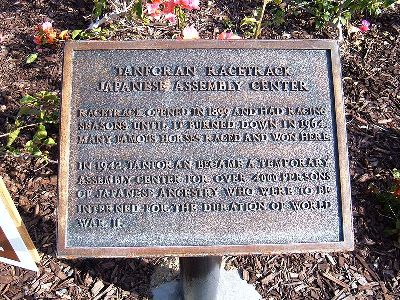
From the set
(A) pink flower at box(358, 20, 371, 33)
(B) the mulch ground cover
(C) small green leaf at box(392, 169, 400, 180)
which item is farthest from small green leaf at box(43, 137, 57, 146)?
(A) pink flower at box(358, 20, 371, 33)

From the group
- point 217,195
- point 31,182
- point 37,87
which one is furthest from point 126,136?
point 37,87

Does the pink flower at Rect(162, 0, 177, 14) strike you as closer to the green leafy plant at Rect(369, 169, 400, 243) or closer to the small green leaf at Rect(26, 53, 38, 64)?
the small green leaf at Rect(26, 53, 38, 64)

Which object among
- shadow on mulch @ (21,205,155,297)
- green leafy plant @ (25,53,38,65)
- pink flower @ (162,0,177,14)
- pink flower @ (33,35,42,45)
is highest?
pink flower @ (33,35,42,45)

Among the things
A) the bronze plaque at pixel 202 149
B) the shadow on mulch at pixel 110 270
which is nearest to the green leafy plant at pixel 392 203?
the bronze plaque at pixel 202 149

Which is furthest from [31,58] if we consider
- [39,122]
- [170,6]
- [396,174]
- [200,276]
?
[396,174]

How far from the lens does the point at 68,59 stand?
2387mm

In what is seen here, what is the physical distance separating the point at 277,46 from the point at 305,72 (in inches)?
7.2

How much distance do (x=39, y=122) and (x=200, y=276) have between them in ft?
5.63

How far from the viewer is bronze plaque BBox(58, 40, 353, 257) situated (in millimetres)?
2279

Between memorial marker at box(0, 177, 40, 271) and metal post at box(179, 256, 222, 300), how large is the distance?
2.59 ft

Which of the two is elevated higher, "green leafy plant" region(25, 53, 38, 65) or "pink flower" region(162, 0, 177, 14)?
"pink flower" region(162, 0, 177, 14)

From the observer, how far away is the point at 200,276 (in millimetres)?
2652

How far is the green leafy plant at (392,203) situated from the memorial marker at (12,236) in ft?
7.36

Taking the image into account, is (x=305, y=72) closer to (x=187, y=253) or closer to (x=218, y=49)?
(x=218, y=49)
